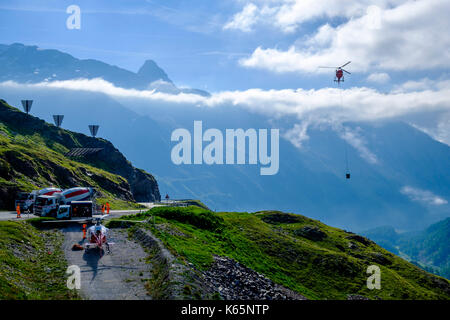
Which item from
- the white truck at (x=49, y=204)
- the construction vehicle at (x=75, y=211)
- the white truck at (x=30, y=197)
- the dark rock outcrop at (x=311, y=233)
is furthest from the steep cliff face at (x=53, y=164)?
the dark rock outcrop at (x=311, y=233)

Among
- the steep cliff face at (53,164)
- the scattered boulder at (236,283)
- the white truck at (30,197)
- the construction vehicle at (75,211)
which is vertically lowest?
the scattered boulder at (236,283)

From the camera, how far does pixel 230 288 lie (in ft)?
114

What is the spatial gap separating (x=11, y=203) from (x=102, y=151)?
345 feet

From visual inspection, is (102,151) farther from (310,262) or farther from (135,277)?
(135,277)

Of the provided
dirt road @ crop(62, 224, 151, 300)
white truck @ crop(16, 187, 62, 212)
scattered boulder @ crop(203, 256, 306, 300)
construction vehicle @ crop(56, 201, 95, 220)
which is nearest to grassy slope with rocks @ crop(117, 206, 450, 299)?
scattered boulder @ crop(203, 256, 306, 300)

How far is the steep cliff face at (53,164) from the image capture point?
86.2 meters

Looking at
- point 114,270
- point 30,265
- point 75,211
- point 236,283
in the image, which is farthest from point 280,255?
point 30,265

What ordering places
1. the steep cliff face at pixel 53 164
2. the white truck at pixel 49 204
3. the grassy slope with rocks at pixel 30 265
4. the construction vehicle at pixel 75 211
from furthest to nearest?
the steep cliff face at pixel 53 164, the white truck at pixel 49 204, the construction vehicle at pixel 75 211, the grassy slope with rocks at pixel 30 265

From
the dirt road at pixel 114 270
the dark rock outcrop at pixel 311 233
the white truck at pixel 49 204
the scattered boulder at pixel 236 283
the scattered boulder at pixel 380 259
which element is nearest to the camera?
the dirt road at pixel 114 270

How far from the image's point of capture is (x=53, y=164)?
104000 millimetres

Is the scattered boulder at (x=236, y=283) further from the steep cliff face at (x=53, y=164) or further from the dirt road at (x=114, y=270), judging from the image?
the steep cliff face at (x=53, y=164)

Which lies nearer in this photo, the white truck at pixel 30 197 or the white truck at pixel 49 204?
the white truck at pixel 49 204

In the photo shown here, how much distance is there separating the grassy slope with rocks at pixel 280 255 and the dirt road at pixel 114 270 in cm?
388
